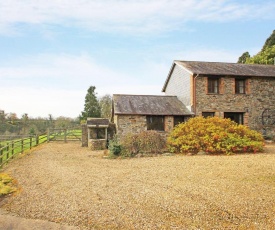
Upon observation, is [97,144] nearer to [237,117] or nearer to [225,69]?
[237,117]

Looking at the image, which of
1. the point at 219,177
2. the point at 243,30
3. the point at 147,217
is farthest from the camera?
the point at 243,30

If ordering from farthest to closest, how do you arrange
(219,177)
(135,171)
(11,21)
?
(11,21), (135,171), (219,177)

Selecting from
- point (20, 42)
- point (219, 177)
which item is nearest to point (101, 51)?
point (20, 42)

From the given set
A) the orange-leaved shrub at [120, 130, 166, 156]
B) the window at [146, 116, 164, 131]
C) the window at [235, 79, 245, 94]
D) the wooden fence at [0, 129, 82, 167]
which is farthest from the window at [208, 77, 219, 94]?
the wooden fence at [0, 129, 82, 167]

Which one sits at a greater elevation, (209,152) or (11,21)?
(11,21)

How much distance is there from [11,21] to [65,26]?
8.99ft

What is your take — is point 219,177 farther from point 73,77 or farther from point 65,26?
point 73,77

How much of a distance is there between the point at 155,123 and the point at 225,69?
7.57 m

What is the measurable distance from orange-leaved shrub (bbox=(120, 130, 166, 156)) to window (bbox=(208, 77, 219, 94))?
286 inches

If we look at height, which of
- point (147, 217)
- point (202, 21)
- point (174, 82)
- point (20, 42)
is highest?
point (202, 21)

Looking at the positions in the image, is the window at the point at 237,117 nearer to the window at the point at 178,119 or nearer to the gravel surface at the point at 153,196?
the window at the point at 178,119

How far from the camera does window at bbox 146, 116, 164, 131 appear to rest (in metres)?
18.3

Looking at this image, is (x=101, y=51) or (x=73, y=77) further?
(x=73, y=77)

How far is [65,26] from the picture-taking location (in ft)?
45.3
